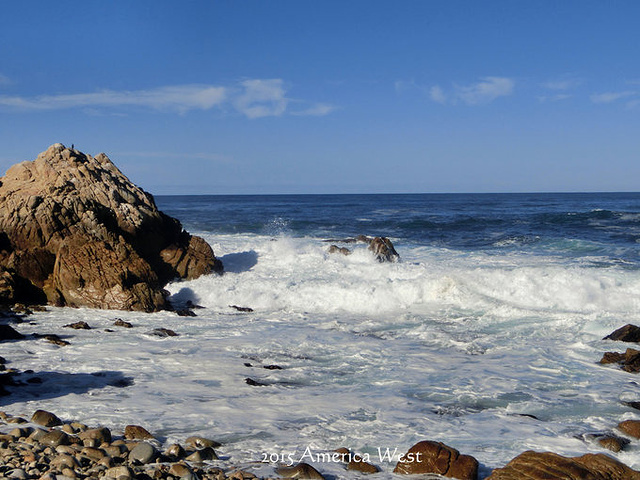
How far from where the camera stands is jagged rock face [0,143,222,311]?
13836 mm

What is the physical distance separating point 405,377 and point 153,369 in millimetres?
4027

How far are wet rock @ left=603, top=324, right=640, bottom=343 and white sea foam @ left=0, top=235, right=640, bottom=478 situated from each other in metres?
0.29

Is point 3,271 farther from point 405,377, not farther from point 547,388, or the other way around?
point 547,388

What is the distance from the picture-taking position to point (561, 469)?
5.41 m

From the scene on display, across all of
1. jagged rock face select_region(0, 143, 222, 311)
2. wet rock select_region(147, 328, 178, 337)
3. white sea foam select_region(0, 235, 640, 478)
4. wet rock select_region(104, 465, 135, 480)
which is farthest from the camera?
jagged rock face select_region(0, 143, 222, 311)

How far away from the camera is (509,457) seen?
6262mm

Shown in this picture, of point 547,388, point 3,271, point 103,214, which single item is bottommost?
point 547,388

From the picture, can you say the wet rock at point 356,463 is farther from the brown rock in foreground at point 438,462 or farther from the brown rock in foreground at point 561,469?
the brown rock in foreground at point 561,469

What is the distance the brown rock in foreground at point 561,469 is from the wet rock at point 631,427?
56.0 inches

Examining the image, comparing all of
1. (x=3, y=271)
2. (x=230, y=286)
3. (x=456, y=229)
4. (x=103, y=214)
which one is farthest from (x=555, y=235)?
(x=3, y=271)

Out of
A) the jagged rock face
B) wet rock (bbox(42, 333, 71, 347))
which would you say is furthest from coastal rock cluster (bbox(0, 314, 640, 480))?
the jagged rock face

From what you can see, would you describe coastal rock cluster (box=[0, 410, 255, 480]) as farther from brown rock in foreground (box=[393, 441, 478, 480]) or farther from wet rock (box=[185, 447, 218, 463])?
brown rock in foreground (box=[393, 441, 478, 480])

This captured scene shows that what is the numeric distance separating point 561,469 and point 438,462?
45.3 inches

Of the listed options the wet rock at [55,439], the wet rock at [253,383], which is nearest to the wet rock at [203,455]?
the wet rock at [55,439]
